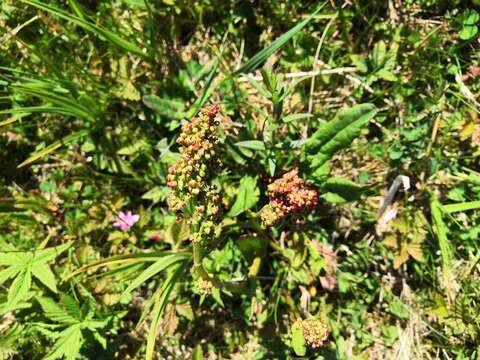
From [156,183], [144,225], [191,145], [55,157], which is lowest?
[144,225]

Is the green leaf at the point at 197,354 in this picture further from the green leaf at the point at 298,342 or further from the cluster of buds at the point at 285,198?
the cluster of buds at the point at 285,198

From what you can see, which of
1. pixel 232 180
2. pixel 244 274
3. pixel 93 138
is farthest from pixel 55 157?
pixel 244 274

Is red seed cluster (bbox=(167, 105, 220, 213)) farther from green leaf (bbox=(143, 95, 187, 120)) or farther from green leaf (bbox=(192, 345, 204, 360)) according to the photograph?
green leaf (bbox=(192, 345, 204, 360))

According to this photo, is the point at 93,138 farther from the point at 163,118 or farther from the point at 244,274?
the point at 244,274

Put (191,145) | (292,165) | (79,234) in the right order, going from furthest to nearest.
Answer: (79,234) < (292,165) < (191,145)

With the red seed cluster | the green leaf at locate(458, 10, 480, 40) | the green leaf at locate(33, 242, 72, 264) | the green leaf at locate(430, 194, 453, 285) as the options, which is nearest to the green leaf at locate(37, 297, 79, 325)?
the green leaf at locate(33, 242, 72, 264)

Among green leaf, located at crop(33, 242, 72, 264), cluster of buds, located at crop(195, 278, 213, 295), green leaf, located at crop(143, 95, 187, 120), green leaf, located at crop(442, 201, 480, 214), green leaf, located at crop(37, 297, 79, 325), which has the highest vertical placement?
green leaf, located at crop(143, 95, 187, 120)
